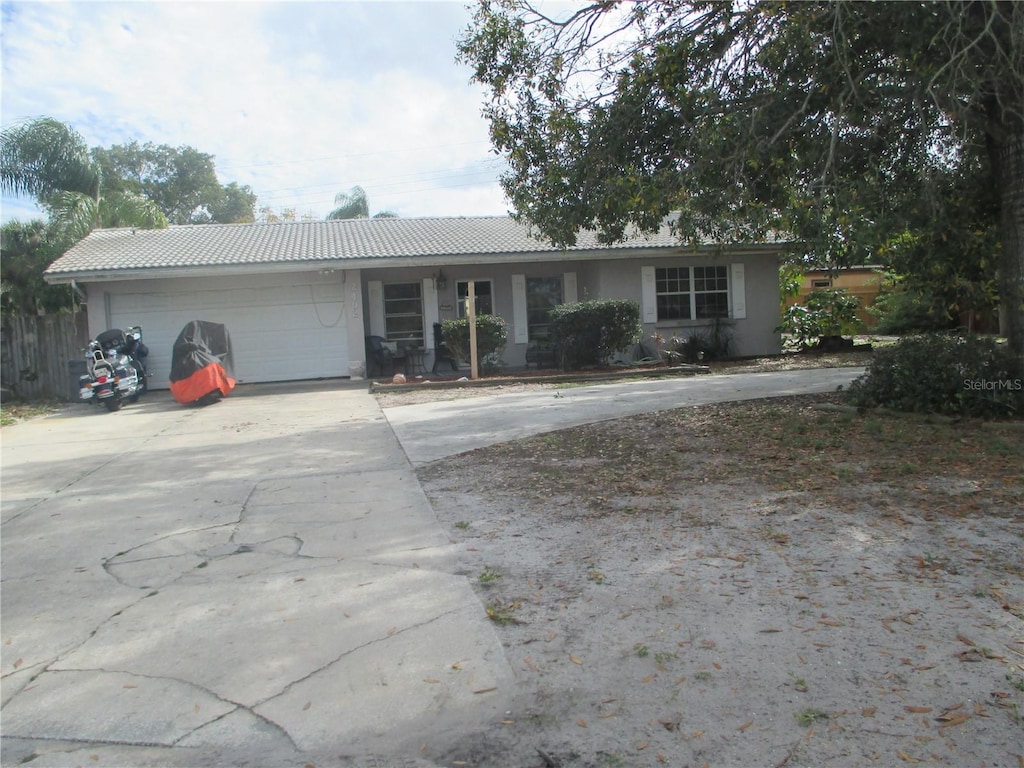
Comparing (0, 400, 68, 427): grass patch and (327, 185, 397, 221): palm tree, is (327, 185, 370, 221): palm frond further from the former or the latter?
(0, 400, 68, 427): grass patch

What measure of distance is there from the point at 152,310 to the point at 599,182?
38.0 ft

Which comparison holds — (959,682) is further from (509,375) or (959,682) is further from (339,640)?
(509,375)

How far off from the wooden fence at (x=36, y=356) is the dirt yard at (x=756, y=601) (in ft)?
39.9

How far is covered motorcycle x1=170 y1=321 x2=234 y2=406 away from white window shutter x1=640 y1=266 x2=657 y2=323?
9204mm

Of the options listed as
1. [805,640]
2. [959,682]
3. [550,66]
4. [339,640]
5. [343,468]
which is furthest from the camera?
[550,66]

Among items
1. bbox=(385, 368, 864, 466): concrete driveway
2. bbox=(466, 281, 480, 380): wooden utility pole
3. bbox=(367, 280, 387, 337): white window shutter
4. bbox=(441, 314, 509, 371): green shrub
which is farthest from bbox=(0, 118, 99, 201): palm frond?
bbox=(385, 368, 864, 466): concrete driveway

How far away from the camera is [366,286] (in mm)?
18500

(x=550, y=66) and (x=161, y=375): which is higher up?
(x=550, y=66)

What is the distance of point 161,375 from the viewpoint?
16875mm

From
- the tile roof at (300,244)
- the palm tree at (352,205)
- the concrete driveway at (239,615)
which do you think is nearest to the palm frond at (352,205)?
the palm tree at (352,205)

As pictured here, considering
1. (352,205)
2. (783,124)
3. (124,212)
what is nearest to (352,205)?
(352,205)

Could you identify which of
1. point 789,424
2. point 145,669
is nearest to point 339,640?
point 145,669

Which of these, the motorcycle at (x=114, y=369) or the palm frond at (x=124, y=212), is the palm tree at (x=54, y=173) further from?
the motorcycle at (x=114, y=369)

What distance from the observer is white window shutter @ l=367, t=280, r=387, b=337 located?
1842cm
